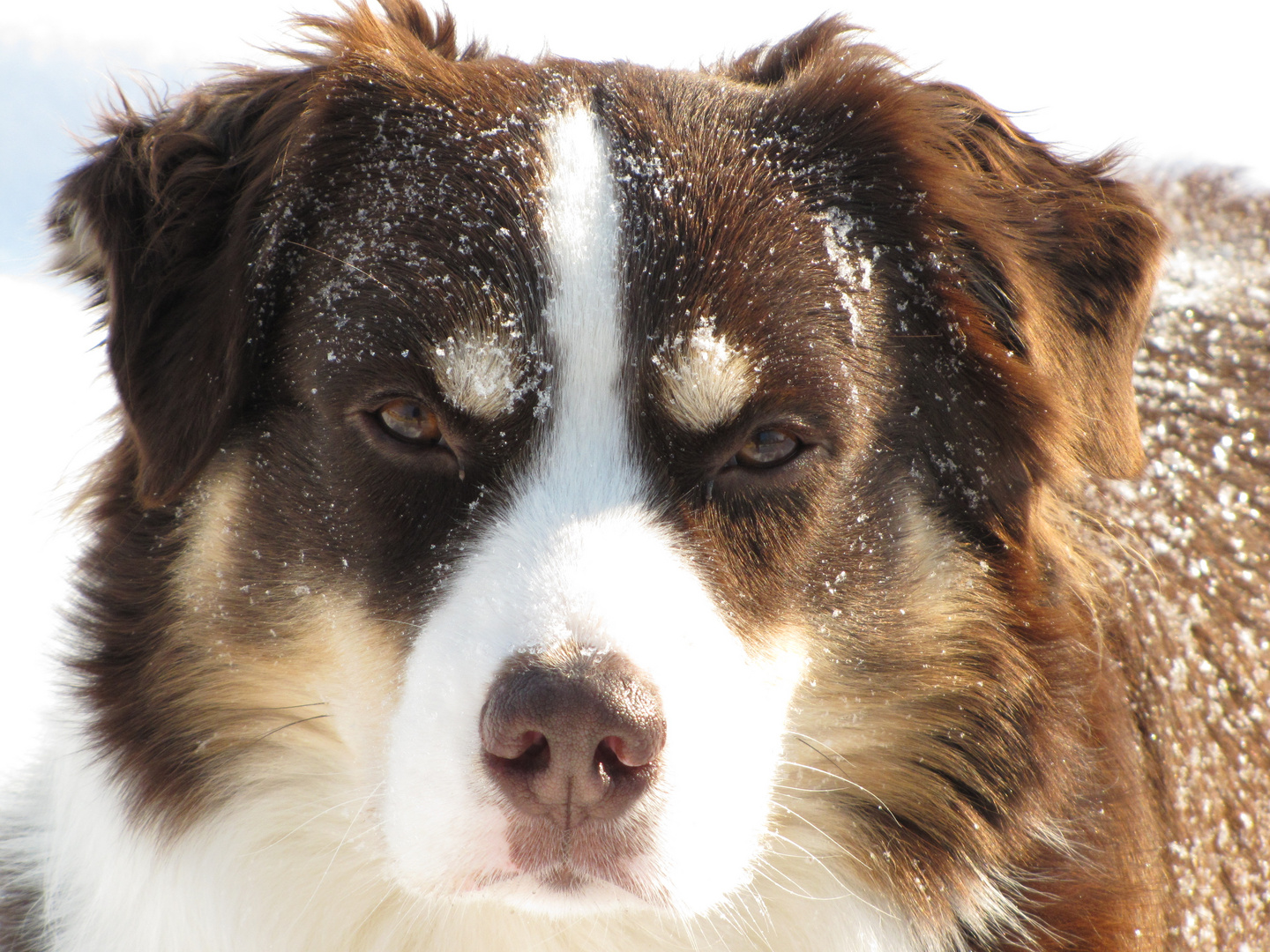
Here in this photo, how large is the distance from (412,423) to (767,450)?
2.42ft

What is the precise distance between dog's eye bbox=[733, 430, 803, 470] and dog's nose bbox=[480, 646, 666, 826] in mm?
611

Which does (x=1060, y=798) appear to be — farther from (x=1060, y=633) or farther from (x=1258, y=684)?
(x=1258, y=684)

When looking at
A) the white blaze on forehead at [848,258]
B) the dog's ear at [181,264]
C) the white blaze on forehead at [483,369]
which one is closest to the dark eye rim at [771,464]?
the white blaze on forehead at [848,258]

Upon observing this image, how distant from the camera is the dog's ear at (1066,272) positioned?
2.75 meters

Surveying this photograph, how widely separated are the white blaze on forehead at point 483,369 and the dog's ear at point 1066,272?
3.50 feet

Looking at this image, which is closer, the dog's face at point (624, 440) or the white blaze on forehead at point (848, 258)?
the dog's face at point (624, 440)

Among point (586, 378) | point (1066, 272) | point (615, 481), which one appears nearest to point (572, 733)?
point (615, 481)

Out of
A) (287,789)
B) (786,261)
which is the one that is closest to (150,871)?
(287,789)

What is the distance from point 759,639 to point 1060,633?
87 cm

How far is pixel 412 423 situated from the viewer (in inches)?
97.7

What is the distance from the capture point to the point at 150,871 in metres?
2.82

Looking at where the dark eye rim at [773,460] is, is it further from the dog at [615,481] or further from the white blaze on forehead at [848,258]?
the white blaze on forehead at [848,258]

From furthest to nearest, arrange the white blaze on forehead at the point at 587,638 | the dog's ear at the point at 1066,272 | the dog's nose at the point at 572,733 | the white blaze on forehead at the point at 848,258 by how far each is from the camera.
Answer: the dog's ear at the point at 1066,272 → the white blaze on forehead at the point at 848,258 → the white blaze on forehead at the point at 587,638 → the dog's nose at the point at 572,733

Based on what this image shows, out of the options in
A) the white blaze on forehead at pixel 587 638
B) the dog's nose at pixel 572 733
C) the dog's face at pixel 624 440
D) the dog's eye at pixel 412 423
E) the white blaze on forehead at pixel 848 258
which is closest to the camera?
the dog's nose at pixel 572 733
